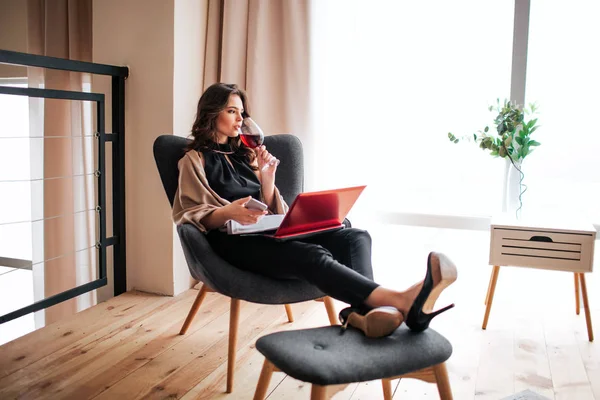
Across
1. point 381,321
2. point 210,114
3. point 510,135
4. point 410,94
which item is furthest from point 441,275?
point 410,94

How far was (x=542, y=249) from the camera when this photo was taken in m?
2.52

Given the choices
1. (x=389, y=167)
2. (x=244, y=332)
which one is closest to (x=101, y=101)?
(x=244, y=332)

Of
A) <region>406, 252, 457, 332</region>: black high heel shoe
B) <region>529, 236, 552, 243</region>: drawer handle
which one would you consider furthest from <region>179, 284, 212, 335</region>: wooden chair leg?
<region>529, 236, 552, 243</region>: drawer handle

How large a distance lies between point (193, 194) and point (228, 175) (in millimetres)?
212

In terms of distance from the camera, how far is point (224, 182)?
230 cm

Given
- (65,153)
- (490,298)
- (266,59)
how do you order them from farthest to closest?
(65,153)
(266,59)
(490,298)

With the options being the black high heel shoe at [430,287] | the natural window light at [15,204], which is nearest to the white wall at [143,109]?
the natural window light at [15,204]

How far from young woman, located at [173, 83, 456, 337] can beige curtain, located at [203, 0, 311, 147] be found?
71 cm

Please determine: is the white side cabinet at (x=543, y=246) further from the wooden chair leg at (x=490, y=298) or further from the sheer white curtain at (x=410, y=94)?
the sheer white curtain at (x=410, y=94)

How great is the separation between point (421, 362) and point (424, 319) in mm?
133

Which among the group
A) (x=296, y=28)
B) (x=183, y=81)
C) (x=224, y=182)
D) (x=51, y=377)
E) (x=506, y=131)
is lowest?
(x=51, y=377)

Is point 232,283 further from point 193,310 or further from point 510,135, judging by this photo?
point 510,135

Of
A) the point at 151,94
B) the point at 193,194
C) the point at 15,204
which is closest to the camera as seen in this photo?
the point at 193,194

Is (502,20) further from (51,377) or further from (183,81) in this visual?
(51,377)
